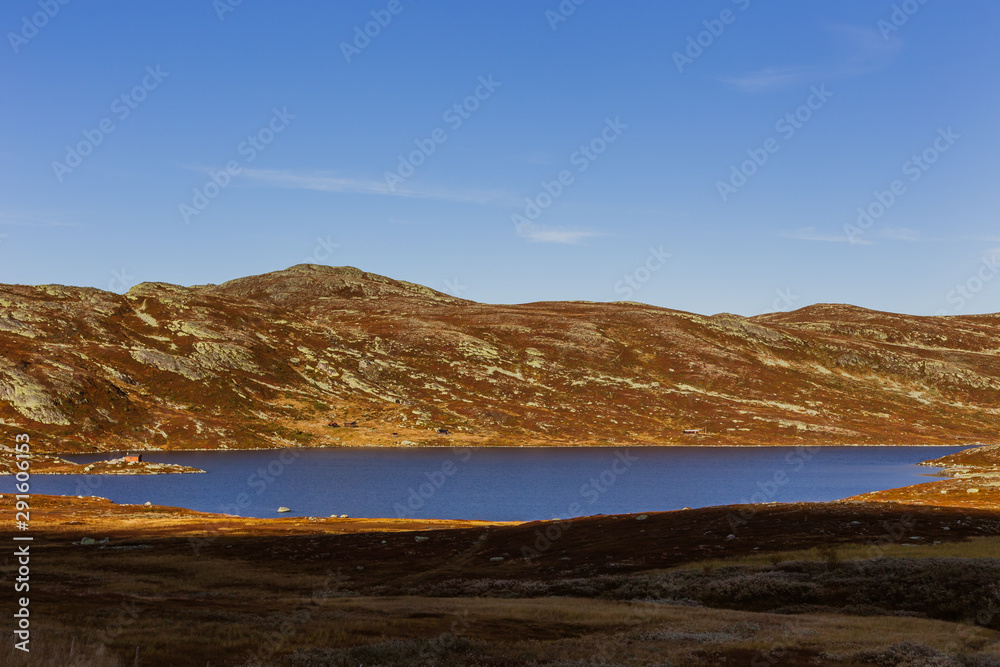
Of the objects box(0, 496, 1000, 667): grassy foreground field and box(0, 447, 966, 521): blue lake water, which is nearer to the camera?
box(0, 496, 1000, 667): grassy foreground field

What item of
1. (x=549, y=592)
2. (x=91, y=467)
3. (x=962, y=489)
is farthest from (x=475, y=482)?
(x=549, y=592)

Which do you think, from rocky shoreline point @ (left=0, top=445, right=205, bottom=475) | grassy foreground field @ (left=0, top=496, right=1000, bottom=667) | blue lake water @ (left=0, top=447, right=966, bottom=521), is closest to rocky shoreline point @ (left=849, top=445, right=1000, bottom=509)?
blue lake water @ (left=0, top=447, right=966, bottom=521)

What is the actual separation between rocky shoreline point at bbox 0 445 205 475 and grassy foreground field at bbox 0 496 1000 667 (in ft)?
264

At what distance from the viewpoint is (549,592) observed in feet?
134

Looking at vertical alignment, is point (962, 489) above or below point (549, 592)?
below

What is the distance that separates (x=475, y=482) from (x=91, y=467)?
74.4m

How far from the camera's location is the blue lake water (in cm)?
11269

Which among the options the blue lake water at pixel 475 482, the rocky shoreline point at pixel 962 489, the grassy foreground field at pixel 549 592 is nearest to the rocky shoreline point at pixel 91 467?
the blue lake water at pixel 475 482

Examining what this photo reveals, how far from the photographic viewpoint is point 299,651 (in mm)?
21656

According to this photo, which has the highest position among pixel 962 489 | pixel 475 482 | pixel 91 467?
pixel 91 467

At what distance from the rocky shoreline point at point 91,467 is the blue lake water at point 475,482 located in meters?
5.03

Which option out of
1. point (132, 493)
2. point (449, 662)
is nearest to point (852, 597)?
point (449, 662)

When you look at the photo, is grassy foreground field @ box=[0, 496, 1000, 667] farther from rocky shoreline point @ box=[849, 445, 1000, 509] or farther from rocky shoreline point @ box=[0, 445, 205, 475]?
rocky shoreline point @ box=[0, 445, 205, 475]

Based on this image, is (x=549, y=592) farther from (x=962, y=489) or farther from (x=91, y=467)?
(x=91, y=467)
